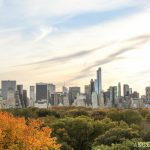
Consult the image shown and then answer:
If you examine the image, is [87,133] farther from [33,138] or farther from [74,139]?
[33,138]

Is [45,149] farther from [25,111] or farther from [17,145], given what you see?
[25,111]

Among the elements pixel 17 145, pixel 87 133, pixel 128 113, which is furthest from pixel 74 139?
pixel 128 113

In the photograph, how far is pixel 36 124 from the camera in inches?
3546

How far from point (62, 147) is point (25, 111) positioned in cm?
6313

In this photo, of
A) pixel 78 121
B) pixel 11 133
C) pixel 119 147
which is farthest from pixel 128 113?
pixel 119 147

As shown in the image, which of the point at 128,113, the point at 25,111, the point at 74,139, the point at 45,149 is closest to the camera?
the point at 45,149

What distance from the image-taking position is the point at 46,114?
490ft

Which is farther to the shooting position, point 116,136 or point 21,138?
point 116,136

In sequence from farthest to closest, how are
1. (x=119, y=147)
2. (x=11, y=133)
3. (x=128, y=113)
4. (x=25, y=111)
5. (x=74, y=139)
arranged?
(x=25, y=111), (x=128, y=113), (x=74, y=139), (x=11, y=133), (x=119, y=147)

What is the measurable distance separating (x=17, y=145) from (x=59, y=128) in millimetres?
26744

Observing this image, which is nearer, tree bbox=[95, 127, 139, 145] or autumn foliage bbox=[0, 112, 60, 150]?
autumn foliage bbox=[0, 112, 60, 150]

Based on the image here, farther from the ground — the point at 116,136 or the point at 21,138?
the point at 116,136

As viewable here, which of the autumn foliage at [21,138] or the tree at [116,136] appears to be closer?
the autumn foliage at [21,138]

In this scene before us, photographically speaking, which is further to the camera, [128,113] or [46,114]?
[46,114]
